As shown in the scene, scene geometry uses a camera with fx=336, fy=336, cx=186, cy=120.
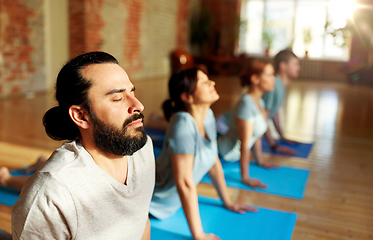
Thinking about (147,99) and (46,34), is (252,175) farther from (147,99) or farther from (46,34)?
(46,34)

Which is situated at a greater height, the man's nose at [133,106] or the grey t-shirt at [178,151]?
the man's nose at [133,106]

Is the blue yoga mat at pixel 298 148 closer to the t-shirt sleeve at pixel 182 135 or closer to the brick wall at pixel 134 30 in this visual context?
the t-shirt sleeve at pixel 182 135

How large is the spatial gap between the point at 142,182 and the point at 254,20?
37.1 feet

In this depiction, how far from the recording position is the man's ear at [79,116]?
1001mm

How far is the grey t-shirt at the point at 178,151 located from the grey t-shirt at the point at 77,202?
53cm

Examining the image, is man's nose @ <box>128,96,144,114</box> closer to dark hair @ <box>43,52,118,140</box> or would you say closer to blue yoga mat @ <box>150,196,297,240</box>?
dark hair @ <box>43,52,118,140</box>

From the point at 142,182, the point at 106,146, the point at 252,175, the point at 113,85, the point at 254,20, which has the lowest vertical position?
the point at 252,175

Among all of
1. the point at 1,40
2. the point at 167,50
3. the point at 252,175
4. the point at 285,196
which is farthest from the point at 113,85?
the point at 167,50

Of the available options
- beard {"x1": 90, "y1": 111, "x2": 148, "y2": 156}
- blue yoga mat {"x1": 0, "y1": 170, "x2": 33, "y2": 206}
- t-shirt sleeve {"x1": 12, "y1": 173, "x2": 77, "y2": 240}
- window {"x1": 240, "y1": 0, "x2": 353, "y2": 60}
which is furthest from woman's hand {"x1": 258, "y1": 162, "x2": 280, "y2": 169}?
window {"x1": 240, "y1": 0, "x2": 353, "y2": 60}

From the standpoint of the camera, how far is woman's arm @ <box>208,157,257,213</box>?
192cm

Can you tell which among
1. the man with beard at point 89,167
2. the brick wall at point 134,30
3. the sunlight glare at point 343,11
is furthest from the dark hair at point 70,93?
the brick wall at point 134,30

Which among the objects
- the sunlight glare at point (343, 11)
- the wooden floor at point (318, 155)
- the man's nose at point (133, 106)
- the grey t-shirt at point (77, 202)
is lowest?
the wooden floor at point (318, 155)

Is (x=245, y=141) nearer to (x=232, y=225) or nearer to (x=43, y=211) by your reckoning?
(x=232, y=225)

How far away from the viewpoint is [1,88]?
552 cm
